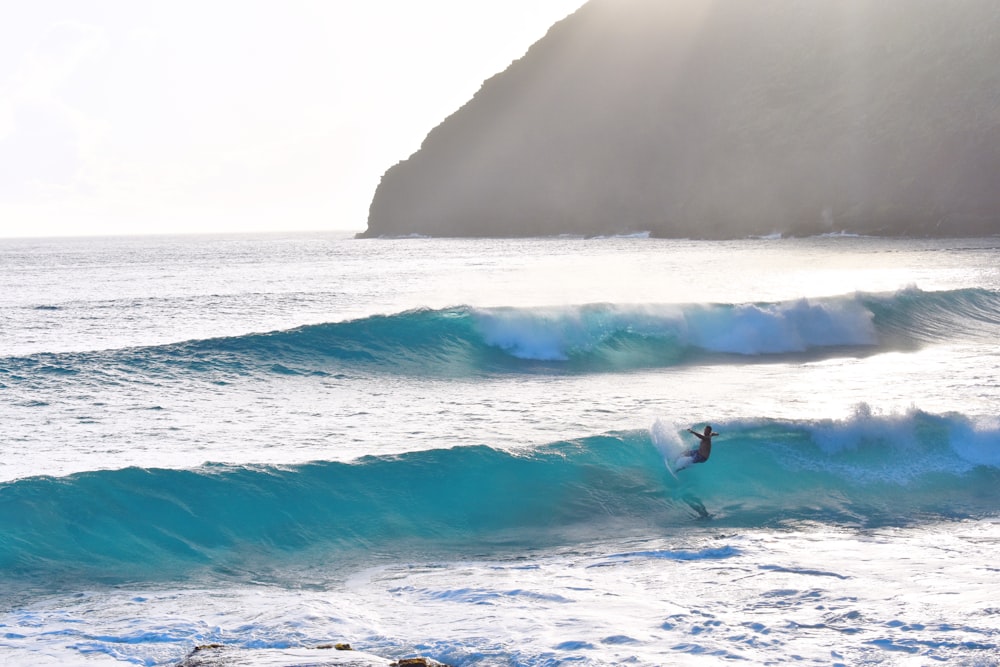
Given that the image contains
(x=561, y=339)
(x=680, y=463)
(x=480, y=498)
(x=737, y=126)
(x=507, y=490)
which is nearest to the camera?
(x=480, y=498)

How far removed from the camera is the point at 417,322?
2319 cm

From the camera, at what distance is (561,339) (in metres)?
22.8

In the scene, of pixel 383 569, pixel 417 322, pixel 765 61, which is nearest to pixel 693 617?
pixel 383 569

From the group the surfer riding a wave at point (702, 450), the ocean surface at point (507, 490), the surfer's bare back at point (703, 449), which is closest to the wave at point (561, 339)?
the ocean surface at point (507, 490)

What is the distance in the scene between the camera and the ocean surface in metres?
7.84

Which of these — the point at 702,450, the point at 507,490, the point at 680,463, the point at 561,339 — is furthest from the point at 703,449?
the point at 561,339

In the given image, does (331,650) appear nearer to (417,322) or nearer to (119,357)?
(119,357)

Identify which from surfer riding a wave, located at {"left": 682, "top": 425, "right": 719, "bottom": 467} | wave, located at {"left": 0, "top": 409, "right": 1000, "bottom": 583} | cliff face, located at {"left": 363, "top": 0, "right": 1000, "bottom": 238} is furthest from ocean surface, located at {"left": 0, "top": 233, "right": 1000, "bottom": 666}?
cliff face, located at {"left": 363, "top": 0, "right": 1000, "bottom": 238}

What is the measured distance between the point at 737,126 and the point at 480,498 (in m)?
82.2

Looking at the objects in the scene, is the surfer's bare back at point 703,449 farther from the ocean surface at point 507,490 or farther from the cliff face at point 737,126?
the cliff face at point 737,126

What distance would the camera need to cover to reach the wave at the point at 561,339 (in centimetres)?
1934

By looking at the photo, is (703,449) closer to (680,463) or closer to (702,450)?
(702,450)

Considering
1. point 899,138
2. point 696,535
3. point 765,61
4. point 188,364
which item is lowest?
point 696,535

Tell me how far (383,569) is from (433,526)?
1.63 m
